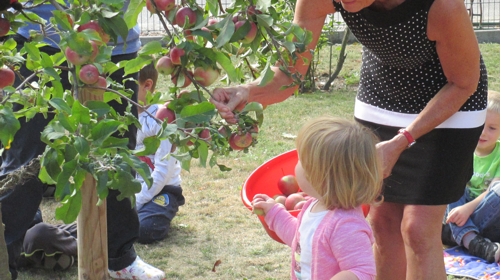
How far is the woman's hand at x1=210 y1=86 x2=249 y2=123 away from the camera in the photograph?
1617mm

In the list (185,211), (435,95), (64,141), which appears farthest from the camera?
(185,211)

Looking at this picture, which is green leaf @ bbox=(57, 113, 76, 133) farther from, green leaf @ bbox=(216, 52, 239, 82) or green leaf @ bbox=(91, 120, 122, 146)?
green leaf @ bbox=(216, 52, 239, 82)

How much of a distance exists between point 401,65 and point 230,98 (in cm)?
74

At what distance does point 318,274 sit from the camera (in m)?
2.02

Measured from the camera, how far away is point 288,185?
9.93 ft

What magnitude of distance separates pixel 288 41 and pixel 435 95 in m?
0.99

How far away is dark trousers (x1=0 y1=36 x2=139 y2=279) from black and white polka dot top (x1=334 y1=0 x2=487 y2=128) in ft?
3.02

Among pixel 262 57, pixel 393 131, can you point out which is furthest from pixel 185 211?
pixel 262 57

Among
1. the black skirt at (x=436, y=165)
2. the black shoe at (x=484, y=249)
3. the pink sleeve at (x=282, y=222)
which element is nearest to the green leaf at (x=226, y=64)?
the pink sleeve at (x=282, y=222)

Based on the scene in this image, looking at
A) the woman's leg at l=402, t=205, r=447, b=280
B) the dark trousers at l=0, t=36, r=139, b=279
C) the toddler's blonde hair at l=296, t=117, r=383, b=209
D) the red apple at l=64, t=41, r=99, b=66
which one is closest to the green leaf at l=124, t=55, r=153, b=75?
the red apple at l=64, t=41, r=99, b=66

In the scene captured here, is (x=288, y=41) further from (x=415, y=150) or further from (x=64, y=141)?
(x=415, y=150)

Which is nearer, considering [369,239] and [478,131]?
[369,239]

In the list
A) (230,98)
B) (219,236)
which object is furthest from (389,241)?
(219,236)

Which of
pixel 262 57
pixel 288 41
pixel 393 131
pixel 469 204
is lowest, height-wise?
pixel 469 204
